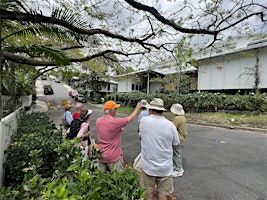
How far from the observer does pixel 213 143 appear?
7.22m

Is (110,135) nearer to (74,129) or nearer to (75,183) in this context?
(74,129)

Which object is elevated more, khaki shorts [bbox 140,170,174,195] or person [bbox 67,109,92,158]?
person [bbox 67,109,92,158]

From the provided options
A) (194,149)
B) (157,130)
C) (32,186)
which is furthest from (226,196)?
(32,186)

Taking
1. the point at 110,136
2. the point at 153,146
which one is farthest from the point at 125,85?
the point at 153,146

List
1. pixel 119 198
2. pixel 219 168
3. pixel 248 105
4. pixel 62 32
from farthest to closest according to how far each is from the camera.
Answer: pixel 248 105 < pixel 219 168 < pixel 62 32 < pixel 119 198

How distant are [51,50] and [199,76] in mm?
17567

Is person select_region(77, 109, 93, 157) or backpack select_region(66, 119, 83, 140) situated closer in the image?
person select_region(77, 109, 93, 157)

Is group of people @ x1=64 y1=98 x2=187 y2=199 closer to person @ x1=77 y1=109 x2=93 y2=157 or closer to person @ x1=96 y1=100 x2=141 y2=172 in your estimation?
person @ x1=96 y1=100 x2=141 y2=172

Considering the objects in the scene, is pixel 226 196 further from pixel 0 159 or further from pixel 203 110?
pixel 203 110

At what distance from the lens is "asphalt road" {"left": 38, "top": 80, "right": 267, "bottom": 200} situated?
139 inches

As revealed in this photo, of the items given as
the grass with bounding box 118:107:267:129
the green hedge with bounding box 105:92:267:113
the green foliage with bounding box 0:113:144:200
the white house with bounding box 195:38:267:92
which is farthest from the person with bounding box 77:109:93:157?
the green hedge with bounding box 105:92:267:113

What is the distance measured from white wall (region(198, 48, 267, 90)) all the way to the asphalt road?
8.44 metres

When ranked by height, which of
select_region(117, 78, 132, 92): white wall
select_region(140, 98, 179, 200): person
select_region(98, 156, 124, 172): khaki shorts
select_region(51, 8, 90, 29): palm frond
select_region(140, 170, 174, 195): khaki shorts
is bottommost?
select_region(140, 170, 174, 195): khaki shorts

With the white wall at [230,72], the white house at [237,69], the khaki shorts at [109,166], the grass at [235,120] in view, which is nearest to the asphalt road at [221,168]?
the khaki shorts at [109,166]
